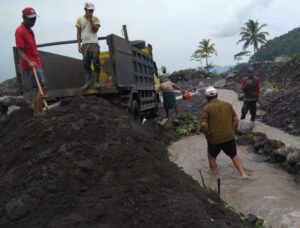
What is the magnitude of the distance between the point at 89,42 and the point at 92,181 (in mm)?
4106

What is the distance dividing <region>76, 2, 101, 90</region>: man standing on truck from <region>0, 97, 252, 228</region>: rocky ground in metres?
1.87

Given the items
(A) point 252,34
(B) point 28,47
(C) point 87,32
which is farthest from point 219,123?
(A) point 252,34

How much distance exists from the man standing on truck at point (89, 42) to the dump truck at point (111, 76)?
22cm

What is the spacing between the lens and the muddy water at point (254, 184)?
6.52 meters

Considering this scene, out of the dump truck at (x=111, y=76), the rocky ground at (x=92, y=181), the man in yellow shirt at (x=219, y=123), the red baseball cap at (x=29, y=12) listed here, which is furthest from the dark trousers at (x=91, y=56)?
the man in yellow shirt at (x=219, y=123)

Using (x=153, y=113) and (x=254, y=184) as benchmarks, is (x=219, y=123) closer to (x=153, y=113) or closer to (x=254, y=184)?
(x=254, y=184)

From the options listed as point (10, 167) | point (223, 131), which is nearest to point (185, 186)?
point (10, 167)

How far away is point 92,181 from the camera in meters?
5.25

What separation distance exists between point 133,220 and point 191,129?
9045 mm

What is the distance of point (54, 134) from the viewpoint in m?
6.34

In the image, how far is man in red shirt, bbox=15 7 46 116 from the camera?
763cm

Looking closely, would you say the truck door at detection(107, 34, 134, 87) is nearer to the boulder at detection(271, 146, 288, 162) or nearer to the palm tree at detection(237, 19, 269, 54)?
the boulder at detection(271, 146, 288, 162)

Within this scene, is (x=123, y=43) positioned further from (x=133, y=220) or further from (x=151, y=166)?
(x=133, y=220)

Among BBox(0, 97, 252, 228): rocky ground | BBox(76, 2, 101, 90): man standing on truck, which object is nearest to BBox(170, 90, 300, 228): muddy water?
BBox(0, 97, 252, 228): rocky ground
